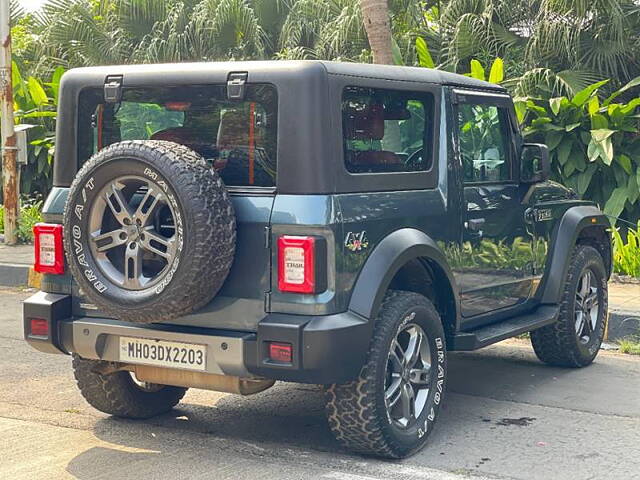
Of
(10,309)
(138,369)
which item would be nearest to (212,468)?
(138,369)

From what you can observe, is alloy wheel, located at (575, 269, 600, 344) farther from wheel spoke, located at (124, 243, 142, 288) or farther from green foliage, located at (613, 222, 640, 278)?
wheel spoke, located at (124, 243, 142, 288)

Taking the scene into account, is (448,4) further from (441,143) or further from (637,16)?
(441,143)

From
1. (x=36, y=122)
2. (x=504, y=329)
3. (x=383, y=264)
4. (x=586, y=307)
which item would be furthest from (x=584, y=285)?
(x=36, y=122)

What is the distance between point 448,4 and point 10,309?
7.89 metres

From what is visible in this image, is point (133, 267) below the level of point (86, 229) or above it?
below

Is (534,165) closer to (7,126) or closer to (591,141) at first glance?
(591,141)

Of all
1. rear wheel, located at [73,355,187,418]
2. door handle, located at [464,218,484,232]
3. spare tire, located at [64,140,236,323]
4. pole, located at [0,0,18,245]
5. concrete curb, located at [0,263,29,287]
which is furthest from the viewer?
pole, located at [0,0,18,245]

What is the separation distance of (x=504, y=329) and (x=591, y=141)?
5950mm

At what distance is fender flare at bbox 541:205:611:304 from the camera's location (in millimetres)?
6891

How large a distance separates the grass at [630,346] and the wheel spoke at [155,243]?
4417 millimetres

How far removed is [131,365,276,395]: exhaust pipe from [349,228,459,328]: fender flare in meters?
0.59

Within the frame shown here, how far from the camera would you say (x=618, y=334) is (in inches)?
329

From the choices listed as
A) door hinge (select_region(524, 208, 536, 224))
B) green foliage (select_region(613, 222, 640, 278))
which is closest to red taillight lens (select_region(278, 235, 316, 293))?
door hinge (select_region(524, 208, 536, 224))

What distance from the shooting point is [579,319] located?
7.35 meters
